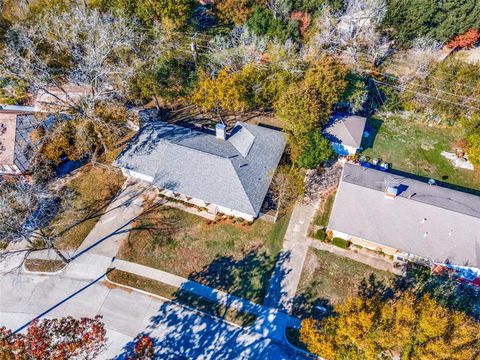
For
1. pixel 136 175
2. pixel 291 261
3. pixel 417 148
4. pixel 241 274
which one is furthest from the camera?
pixel 417 148

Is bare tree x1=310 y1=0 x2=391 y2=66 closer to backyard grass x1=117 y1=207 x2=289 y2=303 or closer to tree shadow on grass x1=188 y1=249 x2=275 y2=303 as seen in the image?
backyard grass x1=117 y1=207 x2=289 y2=303

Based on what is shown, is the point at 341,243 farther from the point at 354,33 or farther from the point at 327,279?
the point at 354,33

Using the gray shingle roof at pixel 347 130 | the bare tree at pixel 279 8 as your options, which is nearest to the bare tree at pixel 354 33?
the bare tree at pixel 279 8

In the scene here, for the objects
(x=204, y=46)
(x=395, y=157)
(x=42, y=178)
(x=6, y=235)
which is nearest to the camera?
(x=6, y=235)

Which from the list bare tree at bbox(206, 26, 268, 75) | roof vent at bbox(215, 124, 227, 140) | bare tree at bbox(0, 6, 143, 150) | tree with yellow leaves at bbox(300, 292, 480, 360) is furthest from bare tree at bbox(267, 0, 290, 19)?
tree with yellow leaves at bbox(300, 292, 480, 360)

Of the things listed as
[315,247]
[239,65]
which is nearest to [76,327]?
[315,247]

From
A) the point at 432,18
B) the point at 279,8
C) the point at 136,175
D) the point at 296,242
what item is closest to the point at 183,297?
the point at 296,242

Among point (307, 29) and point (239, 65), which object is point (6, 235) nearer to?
point (239, 65)
